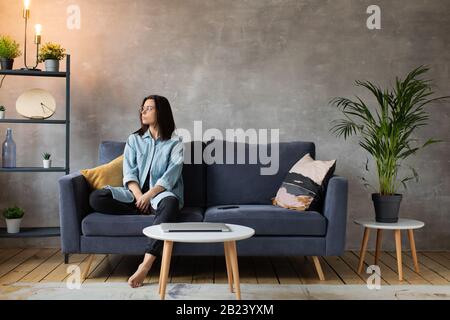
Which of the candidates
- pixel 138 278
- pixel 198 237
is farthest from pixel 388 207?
pixel 138 278

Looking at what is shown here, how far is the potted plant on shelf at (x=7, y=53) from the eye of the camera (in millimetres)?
3904

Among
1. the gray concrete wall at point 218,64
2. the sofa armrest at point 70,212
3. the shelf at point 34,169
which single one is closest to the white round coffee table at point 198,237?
the sofa armrest at point 70,212

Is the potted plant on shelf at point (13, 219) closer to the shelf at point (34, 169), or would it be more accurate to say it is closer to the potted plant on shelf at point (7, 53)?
the shelf at point (34, 169)

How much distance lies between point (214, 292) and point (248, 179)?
3.42 feet

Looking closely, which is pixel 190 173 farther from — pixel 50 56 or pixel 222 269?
pixel 50 56

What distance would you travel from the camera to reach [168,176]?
3539mm

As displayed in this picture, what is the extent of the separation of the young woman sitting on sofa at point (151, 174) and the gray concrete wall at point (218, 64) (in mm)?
558

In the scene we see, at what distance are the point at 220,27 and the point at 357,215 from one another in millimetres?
1822

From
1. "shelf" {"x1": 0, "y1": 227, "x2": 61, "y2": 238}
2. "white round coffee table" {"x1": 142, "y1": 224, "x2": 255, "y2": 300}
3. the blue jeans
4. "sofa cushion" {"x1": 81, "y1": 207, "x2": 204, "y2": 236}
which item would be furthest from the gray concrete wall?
"white round coffee table" {"x1": 142, "y1": 224, "x2": 255, "y2": 300}

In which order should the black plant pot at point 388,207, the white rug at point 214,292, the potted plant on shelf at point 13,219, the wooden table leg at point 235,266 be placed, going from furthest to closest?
the potted plant on shelf at point 13,219
the black plant pot at point 388,207
the white rug at point 214,292
the wooden table leg at point 235,266

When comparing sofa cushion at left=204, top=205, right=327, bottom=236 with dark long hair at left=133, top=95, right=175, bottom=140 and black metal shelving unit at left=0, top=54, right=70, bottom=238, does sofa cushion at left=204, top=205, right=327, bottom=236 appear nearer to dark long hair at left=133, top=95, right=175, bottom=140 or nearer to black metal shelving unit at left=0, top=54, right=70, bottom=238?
dark long hair at left=133, top=95, right=175, bottom=140

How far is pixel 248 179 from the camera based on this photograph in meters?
3.87
